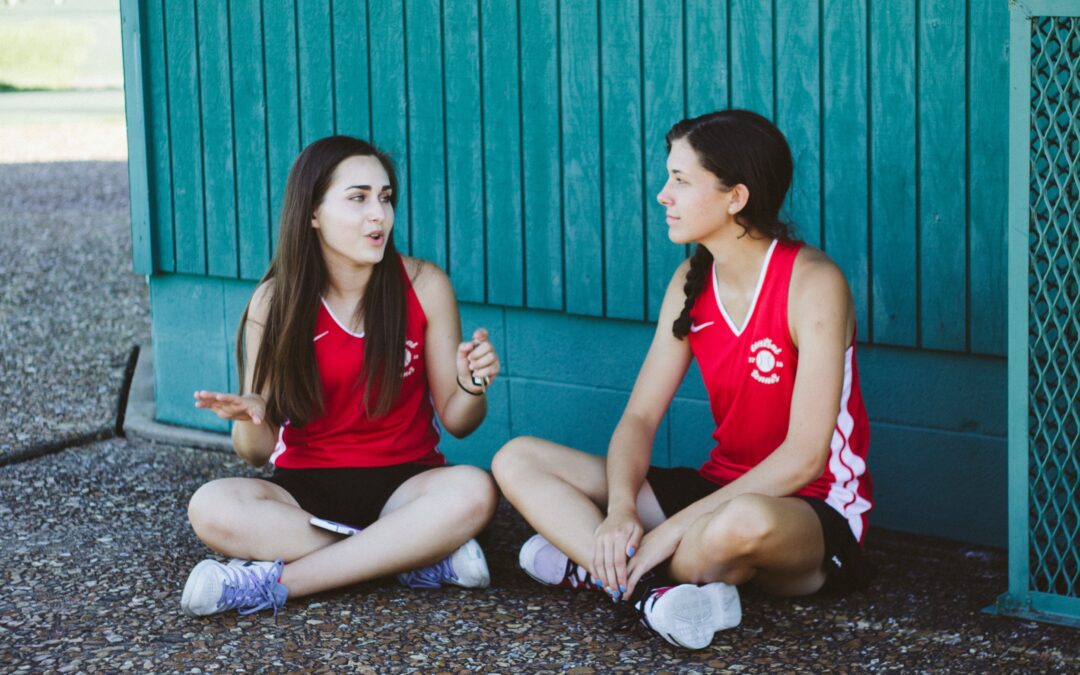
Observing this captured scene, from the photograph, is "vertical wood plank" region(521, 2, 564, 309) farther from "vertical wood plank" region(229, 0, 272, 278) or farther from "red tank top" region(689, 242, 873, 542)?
"vertical wood plank" region(229, 0, 272, 278)

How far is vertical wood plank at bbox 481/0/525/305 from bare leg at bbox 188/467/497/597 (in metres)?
1.15

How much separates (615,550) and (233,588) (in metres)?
0.93

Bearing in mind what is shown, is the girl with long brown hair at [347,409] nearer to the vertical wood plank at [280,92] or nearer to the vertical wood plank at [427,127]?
the vertical wood plank at [427,127]

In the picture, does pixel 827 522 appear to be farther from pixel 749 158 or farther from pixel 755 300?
pixel 749 158

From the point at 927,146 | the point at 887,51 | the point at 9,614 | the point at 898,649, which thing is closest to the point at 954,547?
the point at 898,649

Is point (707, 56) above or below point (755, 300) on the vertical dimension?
above

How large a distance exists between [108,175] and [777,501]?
38.1ft

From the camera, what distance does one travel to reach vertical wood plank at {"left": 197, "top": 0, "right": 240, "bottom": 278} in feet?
17.9

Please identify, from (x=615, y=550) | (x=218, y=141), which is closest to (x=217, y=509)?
(x=615, y=550)

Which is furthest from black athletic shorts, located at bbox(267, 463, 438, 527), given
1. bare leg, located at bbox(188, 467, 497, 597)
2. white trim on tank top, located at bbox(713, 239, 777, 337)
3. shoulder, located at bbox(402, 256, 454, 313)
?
white trim on tank top, located at bbox(713, 239, 777, 337)

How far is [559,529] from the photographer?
374cm

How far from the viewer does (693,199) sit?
3682 millimetres

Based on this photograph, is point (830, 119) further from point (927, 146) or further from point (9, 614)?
point (9, 614)

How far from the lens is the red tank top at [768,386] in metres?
3.68
